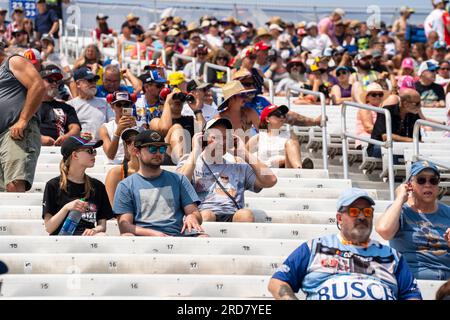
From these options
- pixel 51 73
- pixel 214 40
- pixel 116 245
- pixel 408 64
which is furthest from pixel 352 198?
pixel 214 40

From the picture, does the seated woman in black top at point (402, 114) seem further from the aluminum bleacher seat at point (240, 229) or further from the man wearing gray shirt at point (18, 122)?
the man wearing gray shirt at point (18, 122)

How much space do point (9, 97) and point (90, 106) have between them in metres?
2.71

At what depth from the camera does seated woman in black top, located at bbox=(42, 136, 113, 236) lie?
898 cm

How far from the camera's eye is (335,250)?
7.57 meters

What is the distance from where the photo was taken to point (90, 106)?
13016mm

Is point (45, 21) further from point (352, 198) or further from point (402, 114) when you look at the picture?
point (352, 198)

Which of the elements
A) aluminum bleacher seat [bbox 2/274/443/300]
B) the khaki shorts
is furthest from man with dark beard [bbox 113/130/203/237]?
the khaki shorts

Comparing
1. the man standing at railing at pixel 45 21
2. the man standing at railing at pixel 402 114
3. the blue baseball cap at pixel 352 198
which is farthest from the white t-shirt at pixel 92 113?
the man standing at railing at pixel 45 21

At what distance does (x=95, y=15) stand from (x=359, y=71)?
6933mm

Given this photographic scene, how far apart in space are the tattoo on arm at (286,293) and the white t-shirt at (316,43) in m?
14.5

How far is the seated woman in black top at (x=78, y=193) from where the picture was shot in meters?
8.98

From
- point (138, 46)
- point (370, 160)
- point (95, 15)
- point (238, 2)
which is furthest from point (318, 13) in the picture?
point (370, 160)

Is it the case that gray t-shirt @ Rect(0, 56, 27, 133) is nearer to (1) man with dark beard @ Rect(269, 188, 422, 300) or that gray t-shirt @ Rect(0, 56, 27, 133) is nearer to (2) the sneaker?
(2) the sneaker

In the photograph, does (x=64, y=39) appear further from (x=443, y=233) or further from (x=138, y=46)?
(x=443, y=233)
